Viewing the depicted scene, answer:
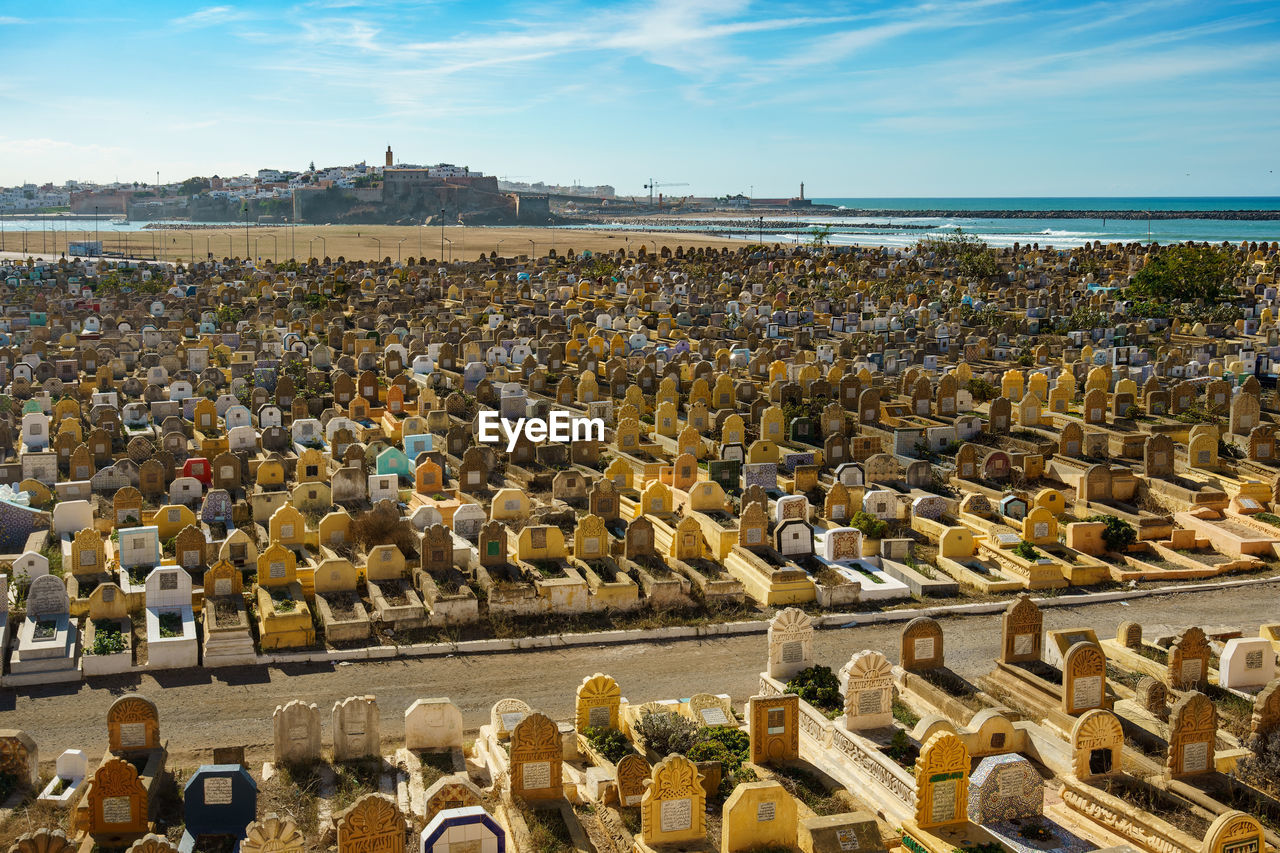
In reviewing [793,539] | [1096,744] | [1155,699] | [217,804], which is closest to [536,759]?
[217,804]

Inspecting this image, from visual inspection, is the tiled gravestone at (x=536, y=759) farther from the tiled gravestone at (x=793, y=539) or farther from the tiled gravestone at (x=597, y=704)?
the tiled gravestone at (x=793, y=539)

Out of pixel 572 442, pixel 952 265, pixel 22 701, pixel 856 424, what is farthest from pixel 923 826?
pixel 952 265

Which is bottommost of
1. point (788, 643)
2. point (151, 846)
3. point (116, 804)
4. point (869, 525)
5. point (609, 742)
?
point (609, 742)

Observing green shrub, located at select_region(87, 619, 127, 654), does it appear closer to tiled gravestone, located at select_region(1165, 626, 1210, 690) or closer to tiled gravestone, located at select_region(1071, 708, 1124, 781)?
tiled gravestone, located at select_region(1071, 708, 1124, 781)

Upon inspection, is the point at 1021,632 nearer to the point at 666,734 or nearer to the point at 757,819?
the point at 666,734

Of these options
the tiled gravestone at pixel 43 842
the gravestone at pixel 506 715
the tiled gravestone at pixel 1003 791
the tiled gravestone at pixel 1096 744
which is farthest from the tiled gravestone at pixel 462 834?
the tiled gravestone at pixel 1096 744

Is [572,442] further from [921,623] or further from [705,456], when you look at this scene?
[921,623]

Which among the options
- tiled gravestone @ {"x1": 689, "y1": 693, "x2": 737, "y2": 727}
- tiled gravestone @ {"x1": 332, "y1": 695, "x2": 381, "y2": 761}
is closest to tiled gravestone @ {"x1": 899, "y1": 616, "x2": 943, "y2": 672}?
tiled gravestone @ {"x1": 689, "y1": 693, "x2": 737, "y2": 727}
